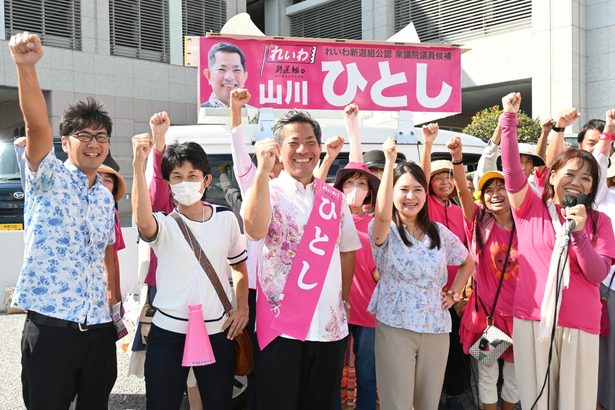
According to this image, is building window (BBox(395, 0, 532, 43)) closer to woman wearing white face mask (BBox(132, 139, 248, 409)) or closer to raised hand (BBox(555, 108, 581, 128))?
raised hand (BBox(555, 108, 581, 128))

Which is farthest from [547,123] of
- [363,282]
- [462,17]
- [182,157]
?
[462,17]

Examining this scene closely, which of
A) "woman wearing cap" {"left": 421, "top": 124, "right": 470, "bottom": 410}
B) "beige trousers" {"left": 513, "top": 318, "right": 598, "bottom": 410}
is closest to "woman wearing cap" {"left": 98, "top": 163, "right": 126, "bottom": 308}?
"woman wearing cap" {"left": 421, "top": 124, "right": 470, "bottom": 410}

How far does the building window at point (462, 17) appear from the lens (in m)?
13.6

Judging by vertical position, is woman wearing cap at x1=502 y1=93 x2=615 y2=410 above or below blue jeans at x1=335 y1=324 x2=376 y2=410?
above

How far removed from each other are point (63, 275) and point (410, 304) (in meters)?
1.54

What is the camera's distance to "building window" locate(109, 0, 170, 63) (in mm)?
14484

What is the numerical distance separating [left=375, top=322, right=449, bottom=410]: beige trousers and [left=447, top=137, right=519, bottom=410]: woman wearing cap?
0.60m

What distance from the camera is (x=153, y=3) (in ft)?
48.7

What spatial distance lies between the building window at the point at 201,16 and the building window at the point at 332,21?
9.31 ft

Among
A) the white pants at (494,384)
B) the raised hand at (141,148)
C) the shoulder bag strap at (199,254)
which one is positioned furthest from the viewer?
the white pants at (494,384)

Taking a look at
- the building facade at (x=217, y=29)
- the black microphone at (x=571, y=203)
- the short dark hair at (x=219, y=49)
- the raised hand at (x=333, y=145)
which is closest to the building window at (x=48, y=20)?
the building facade at (x=217, y=29)

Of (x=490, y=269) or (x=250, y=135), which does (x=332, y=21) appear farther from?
(x=490, y=269)

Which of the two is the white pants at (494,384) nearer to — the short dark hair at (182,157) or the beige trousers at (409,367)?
the beige trousers at (409,367)

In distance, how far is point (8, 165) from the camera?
6.82 metres
